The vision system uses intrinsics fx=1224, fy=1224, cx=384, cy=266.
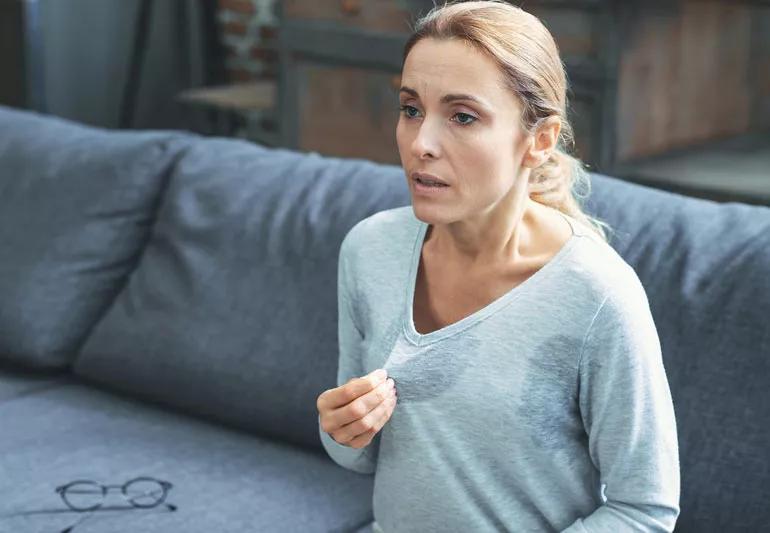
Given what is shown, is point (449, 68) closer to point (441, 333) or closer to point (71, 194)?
point (441, 333)

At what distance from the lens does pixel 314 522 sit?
166 cm

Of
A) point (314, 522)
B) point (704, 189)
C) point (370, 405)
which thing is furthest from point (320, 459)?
point (704, 189)

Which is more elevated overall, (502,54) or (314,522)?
(502,54)

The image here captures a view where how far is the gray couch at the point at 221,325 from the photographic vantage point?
1538mm

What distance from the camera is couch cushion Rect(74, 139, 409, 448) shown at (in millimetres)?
1868

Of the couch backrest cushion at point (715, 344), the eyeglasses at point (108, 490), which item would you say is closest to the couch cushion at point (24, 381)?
the eyeglasses at point (108, 490)

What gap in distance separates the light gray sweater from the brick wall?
2.92m

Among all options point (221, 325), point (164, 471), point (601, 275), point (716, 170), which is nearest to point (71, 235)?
point (221, 325)

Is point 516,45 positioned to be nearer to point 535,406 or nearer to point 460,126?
point 460,126

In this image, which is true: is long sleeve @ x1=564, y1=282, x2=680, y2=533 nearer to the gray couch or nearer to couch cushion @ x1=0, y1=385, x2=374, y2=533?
the gray couch

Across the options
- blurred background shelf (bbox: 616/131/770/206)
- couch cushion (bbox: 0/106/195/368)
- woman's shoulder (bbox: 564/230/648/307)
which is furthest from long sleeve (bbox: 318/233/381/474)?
blurred background shelf (bbox: 616/131/770/206)

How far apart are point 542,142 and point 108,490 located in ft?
2.76

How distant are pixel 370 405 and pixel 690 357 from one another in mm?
504

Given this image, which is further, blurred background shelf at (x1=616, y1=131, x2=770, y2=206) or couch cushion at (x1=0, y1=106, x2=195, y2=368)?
blurred background shelf at (x1=616, y1=131, x2=770, y2=206)
